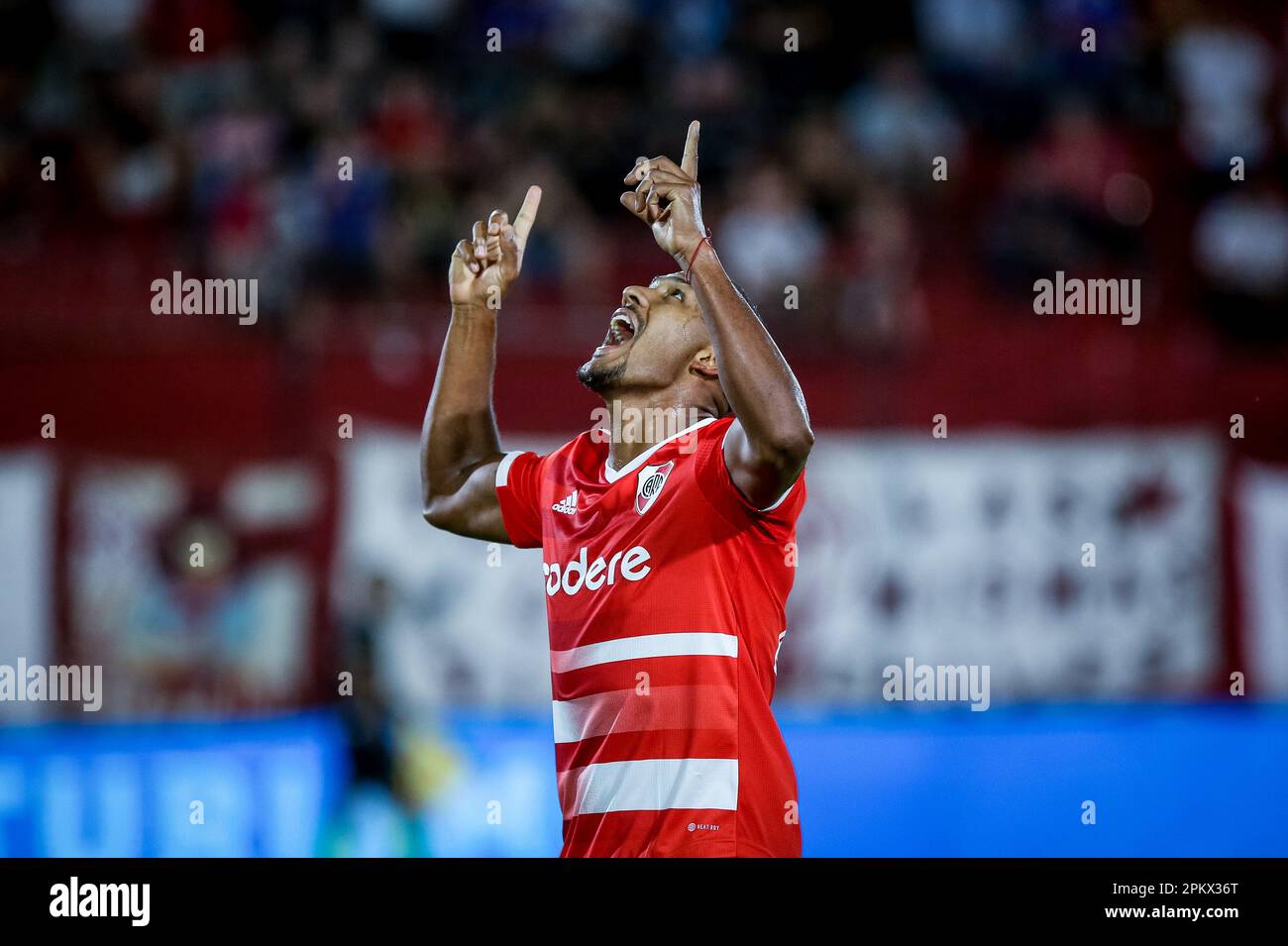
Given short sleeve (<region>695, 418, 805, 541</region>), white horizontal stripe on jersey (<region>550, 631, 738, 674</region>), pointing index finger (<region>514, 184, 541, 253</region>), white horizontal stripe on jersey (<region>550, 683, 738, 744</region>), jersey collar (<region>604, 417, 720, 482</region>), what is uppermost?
pointing index finger (<region>514, 184, 541, 253</region>)

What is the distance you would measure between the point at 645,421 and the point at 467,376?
30.4 inches

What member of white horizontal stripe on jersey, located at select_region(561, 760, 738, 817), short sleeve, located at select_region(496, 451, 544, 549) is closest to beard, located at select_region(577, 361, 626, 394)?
Result: short sleeve, located at select_region(496, 451, 544, 549)

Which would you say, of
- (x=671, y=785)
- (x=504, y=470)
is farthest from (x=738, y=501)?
(x=504, y=470)

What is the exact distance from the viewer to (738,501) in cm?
425

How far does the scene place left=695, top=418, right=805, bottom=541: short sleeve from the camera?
425cm

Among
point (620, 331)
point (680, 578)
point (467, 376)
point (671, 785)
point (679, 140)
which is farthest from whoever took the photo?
point (679, 140)

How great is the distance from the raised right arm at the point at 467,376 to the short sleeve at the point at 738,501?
3.31 feet

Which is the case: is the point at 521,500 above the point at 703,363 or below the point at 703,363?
below

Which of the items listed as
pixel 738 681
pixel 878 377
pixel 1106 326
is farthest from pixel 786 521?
pixel 1106 326

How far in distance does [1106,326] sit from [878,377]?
1671mm

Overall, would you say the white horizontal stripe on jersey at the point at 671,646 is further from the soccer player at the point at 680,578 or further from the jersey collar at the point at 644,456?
the jersey collar at the point at 644,456

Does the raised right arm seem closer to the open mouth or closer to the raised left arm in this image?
the open mouth

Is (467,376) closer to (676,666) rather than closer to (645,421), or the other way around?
(645,421)

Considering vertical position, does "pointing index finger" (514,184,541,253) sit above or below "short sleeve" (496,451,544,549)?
above
